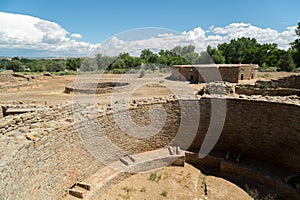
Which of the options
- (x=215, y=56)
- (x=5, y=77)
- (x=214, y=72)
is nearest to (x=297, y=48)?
(x=215, y=56)

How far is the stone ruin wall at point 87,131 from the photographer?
13.1 ft

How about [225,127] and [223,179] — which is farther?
[225,127]

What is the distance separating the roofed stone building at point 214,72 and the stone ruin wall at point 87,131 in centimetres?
1516

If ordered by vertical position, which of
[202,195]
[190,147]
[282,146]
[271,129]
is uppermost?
[271,129]

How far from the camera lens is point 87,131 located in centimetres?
638

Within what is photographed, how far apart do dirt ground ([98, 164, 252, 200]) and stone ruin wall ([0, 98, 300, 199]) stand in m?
1.16

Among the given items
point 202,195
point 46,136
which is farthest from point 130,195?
point 46,136

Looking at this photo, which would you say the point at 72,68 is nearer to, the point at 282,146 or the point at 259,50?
the point at 259,50

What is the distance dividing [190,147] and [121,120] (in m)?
3.27

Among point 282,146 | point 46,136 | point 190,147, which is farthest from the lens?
point 190,147

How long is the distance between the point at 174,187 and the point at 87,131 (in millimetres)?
3322

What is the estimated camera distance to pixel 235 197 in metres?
6.23

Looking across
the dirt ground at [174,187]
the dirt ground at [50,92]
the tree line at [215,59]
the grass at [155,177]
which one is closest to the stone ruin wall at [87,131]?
the dirt ground at [174,187]

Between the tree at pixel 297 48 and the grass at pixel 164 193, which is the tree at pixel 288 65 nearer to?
the tree at pixel 297 48
